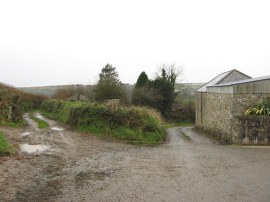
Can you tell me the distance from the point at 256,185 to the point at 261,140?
366 inches

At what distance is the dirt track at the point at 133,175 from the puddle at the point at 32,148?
1.23ft

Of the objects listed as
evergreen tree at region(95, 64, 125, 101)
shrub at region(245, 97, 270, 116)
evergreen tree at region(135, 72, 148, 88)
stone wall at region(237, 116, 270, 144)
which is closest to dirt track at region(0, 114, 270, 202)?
stone wall at region(237, 116, 270, 144)

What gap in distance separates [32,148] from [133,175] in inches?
222

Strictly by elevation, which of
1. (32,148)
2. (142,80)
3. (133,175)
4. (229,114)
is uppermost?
(142,80)

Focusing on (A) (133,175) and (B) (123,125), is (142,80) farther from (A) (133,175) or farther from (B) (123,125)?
(A) (133,175)

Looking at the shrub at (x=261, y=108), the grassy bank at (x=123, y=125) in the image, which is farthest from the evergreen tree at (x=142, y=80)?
the shrub at (x=261, y=108)

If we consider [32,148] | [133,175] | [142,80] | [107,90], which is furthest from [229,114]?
[142,80]

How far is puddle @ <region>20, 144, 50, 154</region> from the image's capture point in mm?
12530

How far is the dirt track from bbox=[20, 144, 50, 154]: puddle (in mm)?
376

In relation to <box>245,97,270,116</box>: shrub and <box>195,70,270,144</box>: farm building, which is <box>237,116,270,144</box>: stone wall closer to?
<box>195,70,270,144</box>: farm building

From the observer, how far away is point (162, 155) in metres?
13.5

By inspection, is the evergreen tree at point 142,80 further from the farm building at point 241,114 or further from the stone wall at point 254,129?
the stone wall at point 254,129

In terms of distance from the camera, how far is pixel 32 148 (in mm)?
13211

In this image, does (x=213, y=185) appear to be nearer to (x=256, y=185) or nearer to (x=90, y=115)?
(x=256, y=185)
